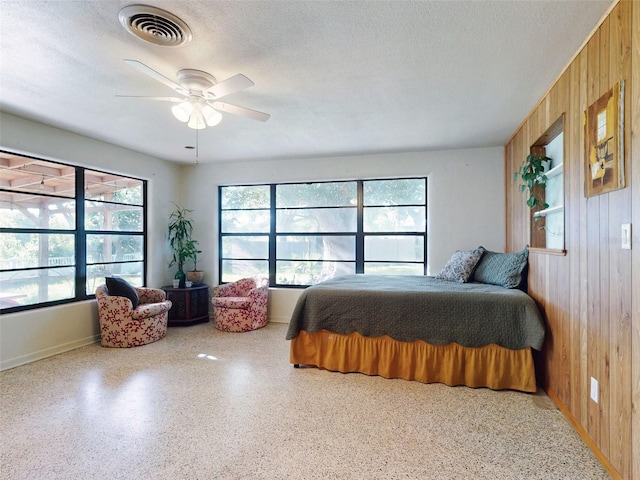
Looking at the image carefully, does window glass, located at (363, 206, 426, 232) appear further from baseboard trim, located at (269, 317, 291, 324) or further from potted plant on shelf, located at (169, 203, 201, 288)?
potted plant on shelf, located at (169, 203, 201, 288)

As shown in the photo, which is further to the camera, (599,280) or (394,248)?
(394,248)

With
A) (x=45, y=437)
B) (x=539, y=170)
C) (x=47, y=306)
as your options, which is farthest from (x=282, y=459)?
(x=47, y=306)

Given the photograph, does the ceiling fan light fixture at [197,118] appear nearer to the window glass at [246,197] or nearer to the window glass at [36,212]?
the window glass at [36,212]

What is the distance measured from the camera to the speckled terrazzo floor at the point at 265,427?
1.77m

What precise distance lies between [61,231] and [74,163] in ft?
2.55

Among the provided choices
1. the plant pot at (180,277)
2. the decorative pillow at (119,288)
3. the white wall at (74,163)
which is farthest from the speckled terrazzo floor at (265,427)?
the plant pot at (180,277)

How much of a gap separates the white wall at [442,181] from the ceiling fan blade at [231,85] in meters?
2.66

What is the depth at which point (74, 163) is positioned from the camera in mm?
3752

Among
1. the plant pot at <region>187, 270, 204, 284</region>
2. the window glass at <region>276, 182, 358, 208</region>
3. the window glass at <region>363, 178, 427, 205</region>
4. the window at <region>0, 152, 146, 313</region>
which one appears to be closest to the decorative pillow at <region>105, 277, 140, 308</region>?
the window at <region>0, 152, 146, 313</region>

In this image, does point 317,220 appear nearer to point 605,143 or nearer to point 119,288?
point 119,288

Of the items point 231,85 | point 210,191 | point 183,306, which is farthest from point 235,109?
point 183,306

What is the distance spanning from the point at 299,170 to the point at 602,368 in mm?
3996

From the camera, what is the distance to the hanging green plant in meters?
2.86

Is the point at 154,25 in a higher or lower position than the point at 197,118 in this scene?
higher
